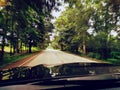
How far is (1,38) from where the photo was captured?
26656 millimetres

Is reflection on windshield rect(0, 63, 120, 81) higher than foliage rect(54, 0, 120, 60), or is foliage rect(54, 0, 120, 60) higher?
foliage rect(54, 0, 120, 60)

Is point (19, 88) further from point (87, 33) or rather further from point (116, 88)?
point (87, 33)

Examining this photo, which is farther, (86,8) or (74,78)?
(86,8)

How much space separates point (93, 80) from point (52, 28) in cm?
8764

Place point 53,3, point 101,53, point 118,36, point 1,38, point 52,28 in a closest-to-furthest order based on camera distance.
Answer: point 53,3
point 1,38
point 118,36
point 101,53
point 52,28

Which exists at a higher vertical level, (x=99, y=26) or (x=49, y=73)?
(x=99, y=26)

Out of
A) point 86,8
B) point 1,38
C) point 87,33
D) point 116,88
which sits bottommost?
point 116,88

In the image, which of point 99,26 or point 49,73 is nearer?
point 49,73

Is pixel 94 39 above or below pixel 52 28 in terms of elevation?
below

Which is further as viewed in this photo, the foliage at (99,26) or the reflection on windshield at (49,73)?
the foliage at (99,26)

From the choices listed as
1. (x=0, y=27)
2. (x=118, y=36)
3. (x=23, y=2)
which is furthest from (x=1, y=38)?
(x=118, y=36)

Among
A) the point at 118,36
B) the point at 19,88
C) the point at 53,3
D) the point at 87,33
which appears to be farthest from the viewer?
the point at 87,33

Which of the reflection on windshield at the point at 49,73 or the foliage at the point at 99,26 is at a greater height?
the foliage at the point at 99,26

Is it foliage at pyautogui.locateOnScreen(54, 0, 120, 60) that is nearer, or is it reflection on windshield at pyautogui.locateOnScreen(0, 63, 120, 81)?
reflection on windshield at pyautogui.locateOnScreen(0, 63, 120, 81)
